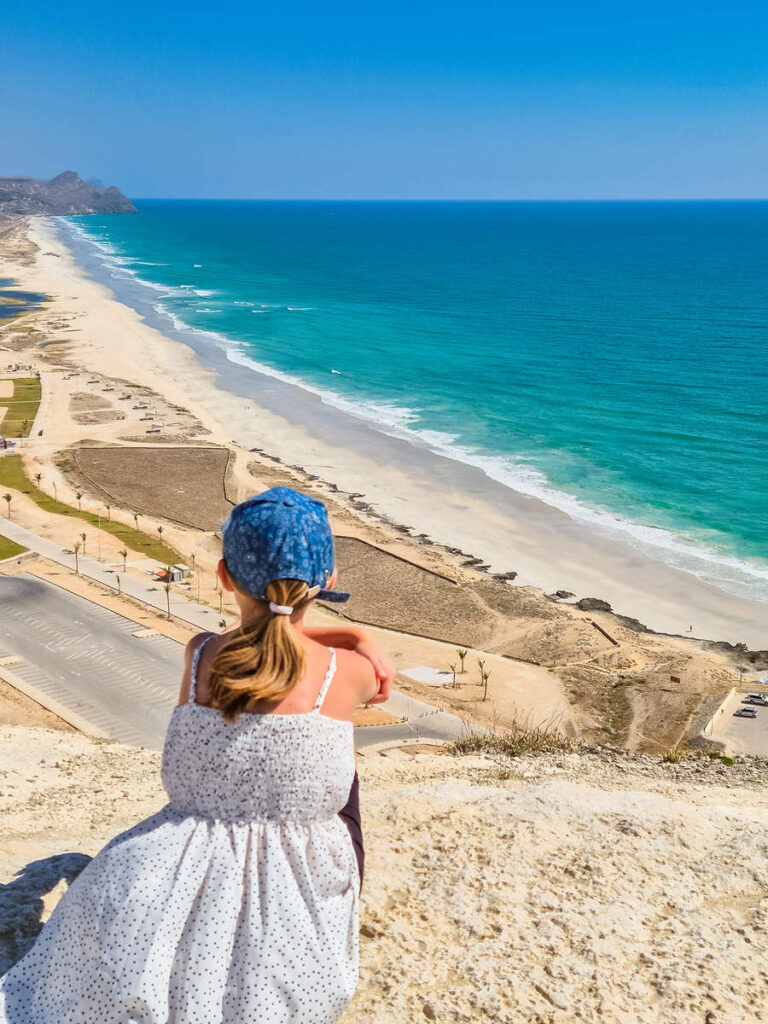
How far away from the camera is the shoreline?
3506 cm

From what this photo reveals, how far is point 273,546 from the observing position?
395cm

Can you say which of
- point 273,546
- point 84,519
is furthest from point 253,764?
point 84,519

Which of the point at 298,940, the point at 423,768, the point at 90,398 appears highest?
the point at 298,940

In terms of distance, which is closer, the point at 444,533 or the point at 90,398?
the point at 444,533

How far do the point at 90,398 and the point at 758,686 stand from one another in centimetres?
4866

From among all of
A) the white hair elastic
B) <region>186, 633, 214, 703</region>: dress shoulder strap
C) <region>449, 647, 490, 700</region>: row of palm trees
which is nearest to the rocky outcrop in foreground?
<region>186, 633, 214, 703</region>: dress shoulder strap

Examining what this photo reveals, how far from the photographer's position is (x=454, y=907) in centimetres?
598

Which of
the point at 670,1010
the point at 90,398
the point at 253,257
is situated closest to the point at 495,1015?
the point at 670,1010

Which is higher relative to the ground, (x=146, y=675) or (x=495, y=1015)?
(x=495, y=1015)

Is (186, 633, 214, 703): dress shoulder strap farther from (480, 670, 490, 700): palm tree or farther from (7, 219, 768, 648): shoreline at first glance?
(7, 219, 768, 648): shoreline

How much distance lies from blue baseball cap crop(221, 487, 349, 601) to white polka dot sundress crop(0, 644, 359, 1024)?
0.42 meters

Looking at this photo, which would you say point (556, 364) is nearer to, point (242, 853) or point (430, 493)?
point (430, 493)

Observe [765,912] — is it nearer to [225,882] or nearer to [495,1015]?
[495,1015]

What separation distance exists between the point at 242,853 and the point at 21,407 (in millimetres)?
61246
